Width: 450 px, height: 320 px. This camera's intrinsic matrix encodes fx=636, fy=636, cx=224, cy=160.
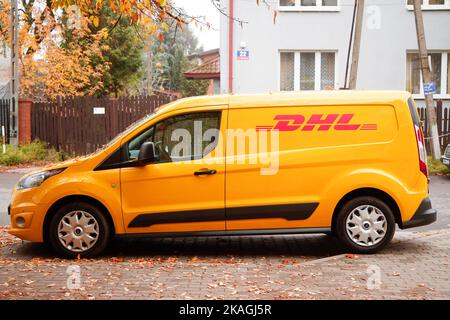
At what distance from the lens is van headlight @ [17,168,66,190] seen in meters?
7.53

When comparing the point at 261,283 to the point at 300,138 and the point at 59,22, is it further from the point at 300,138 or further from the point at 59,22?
the point at 59,22

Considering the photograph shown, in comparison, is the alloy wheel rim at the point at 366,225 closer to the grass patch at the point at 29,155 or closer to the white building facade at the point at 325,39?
the white building facade at the point at 325,39

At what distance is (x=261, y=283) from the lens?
19.2 ft

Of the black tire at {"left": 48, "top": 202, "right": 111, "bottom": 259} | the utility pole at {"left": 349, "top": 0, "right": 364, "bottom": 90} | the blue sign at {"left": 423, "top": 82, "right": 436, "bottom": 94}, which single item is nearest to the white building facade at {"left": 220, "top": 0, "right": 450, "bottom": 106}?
the utility pole at {"left": 349, "top": 0, "right": 364, "bottom": 90}

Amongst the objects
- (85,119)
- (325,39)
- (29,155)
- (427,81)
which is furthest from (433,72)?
(29,155)

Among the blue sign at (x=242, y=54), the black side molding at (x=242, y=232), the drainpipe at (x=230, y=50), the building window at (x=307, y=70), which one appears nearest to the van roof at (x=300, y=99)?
the black side molding at (x=242, y=232)

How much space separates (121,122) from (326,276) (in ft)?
53.9

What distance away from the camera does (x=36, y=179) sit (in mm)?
7582

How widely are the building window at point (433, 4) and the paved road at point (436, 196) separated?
22.8 ft

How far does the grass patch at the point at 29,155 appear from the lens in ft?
66.7

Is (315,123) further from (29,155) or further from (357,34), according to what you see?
(29,155)

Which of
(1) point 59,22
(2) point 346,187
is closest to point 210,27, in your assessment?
(2) point 346,187

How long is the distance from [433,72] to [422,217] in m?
15.3

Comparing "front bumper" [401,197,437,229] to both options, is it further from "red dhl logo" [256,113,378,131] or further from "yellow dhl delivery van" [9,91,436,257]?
"red dhl logo" [256,113,378,131]
